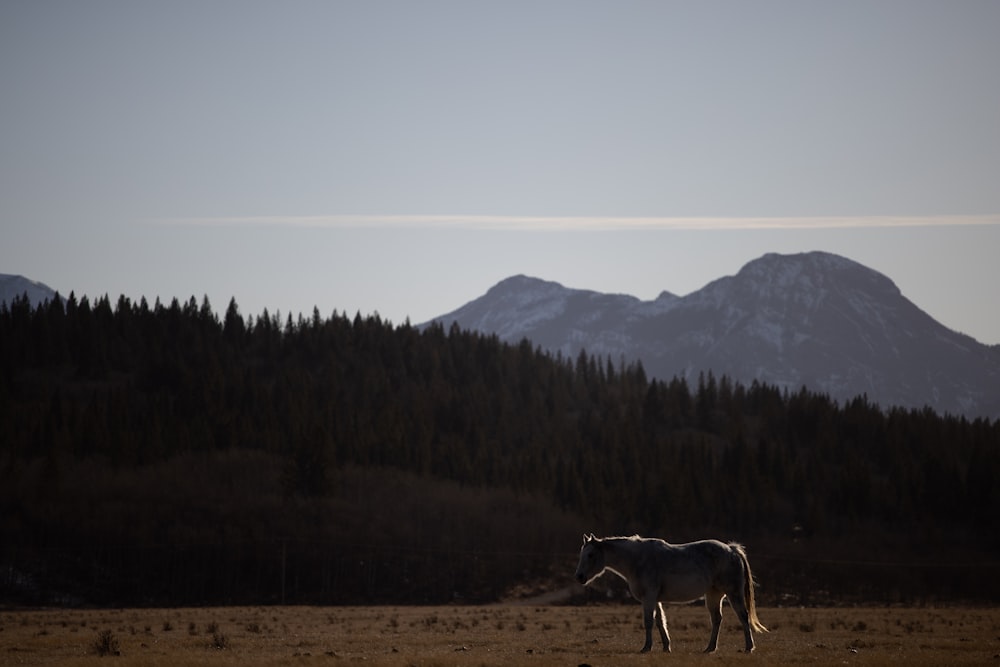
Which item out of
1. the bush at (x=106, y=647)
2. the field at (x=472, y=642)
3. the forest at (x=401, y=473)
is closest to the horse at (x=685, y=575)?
the field at (x=472, y=642)

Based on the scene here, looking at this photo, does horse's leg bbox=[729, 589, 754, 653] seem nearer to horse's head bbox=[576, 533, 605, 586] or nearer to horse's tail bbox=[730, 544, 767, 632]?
horse's tail bbox=[730, 544, 767, 632]

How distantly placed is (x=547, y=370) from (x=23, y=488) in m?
98.7

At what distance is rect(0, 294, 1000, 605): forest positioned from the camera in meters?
109

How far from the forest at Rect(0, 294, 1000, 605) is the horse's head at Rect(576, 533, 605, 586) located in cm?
7110

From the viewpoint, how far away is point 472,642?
112ft

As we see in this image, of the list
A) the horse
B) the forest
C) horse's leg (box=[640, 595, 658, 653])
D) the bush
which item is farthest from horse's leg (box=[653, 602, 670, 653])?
the forest

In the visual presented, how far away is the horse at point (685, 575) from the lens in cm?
3089

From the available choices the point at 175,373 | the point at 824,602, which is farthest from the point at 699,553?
the point at 175,373

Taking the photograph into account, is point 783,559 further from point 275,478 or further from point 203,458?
point 203,458

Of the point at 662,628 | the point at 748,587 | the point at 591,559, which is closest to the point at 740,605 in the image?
the point at 748,587

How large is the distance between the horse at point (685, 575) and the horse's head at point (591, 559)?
29mm

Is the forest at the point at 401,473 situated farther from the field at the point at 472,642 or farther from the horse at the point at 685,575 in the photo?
the horse at the point at 685,575

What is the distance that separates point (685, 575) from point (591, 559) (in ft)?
9.07

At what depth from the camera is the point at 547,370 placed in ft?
640
